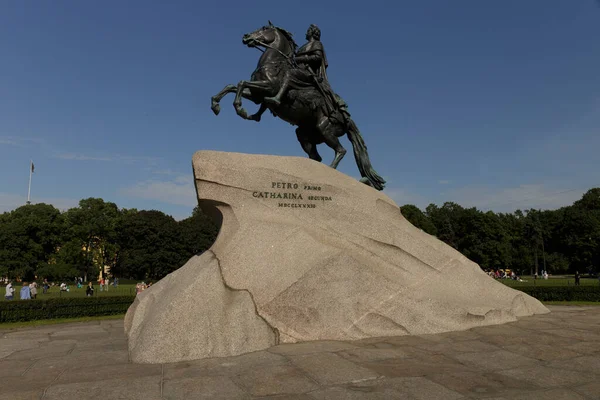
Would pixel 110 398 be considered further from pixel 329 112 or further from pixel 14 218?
pixel 14 218

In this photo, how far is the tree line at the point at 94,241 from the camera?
48.6 meters

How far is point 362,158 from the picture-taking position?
11.2 metres

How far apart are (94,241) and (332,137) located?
55.6 metres

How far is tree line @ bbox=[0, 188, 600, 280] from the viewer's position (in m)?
49.3

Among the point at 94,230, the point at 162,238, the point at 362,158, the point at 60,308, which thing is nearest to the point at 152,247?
Result: the point at 162,238

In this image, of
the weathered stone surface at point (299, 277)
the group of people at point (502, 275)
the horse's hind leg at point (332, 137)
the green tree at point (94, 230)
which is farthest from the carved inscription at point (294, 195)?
the green tree at point (94, 230)

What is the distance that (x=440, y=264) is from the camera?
8.32 m

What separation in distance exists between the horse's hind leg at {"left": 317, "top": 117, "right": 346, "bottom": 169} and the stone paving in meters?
5.20

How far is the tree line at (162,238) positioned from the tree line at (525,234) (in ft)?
0.43

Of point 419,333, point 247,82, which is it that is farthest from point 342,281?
point 247,82

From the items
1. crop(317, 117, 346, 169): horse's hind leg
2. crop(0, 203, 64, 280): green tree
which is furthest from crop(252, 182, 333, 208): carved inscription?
crop(0, 203, 64, 280): green tree

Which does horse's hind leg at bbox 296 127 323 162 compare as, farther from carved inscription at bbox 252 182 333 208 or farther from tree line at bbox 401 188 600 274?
tree line at bbox 401 188 600 274

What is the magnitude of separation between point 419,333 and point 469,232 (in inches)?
2263

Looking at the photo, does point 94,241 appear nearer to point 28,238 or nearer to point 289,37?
point 28,238
